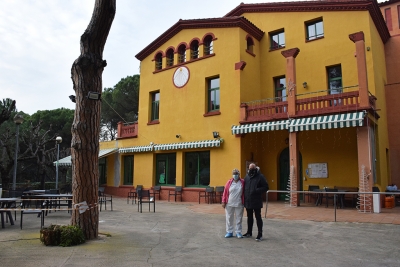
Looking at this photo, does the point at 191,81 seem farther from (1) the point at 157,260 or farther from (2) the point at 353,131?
(1) the point at 157,260

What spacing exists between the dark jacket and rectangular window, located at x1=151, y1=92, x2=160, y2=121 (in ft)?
43.6

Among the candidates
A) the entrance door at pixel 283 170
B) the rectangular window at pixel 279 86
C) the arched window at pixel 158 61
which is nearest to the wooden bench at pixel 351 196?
the entrance door at pixel 283 170

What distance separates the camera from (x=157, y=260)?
5.52m

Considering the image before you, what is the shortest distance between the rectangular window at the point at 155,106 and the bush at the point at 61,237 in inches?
543


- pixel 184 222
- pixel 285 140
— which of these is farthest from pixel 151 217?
pixel 285 140

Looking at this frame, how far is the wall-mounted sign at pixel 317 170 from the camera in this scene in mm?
14977

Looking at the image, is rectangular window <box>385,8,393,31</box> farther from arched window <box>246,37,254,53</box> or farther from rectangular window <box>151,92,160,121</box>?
rectangular window <box>151,92,160,121</box>

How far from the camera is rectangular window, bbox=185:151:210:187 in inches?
671

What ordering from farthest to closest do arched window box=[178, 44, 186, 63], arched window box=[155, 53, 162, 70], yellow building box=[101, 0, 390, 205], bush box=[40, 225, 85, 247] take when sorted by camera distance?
arched window box=[155, 53, 162, 70]
arched window box=[178, 44, 186, 63]
yellow building box=[101, 0, 390, 205]
bush box=[40, 225, 85, 247]

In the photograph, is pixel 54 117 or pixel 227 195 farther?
pixel 54 117

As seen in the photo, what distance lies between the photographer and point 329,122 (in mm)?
12586

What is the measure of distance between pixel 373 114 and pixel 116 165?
50.7 feet

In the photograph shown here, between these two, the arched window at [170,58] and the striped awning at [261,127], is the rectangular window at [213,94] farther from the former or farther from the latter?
the arched window at [170,58]

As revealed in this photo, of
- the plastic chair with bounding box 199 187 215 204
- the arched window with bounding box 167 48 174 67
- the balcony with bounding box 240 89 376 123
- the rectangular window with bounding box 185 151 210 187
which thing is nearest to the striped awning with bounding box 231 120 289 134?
the balcony with bounding box 240 89 376 123
